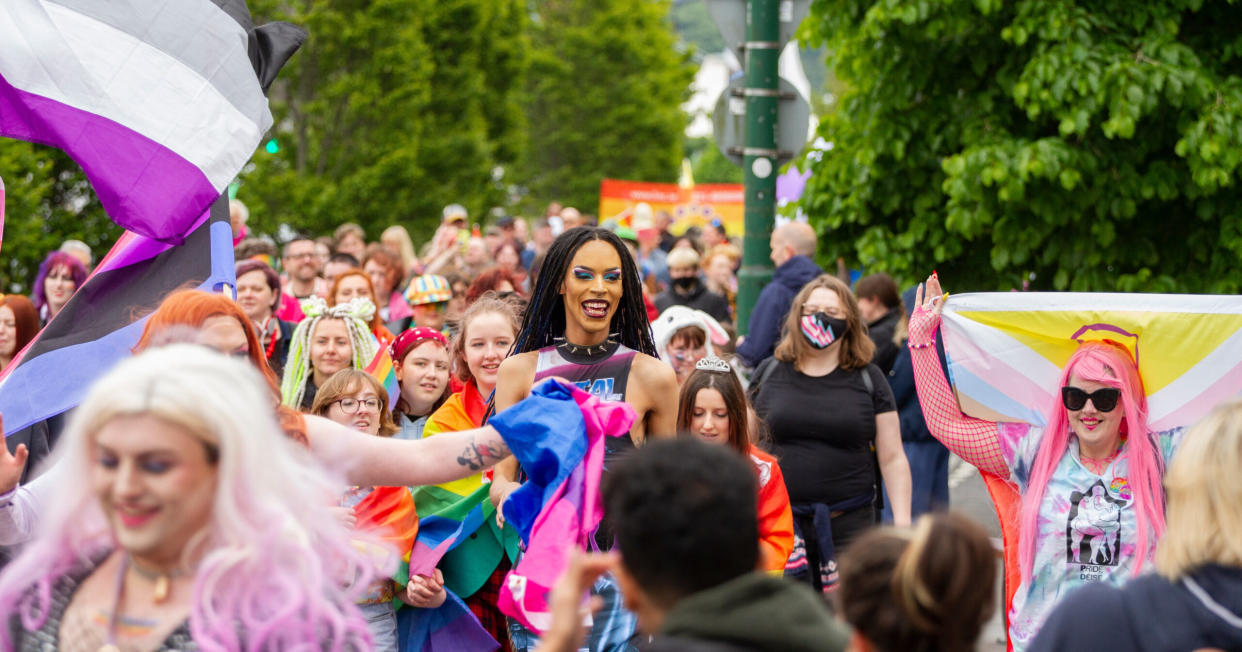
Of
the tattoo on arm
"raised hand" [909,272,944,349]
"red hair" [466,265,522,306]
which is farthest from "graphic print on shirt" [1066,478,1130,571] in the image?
"red hair" [466,265,522,306]

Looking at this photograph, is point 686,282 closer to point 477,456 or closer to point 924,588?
point 477,456

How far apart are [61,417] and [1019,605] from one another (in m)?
3.75

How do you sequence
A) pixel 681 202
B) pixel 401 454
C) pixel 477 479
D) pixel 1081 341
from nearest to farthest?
pixel 401 454 < pixel 1081 341 < pixel 477 479 < pixel 681 202

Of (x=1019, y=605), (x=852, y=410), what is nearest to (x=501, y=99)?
(x=852, y=410)

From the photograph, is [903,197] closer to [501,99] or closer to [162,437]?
[162,437]

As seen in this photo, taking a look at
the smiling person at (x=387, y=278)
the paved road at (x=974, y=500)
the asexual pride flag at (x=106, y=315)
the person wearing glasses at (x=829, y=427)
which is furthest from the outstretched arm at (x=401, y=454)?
the smiling person at (x=387, y=278)

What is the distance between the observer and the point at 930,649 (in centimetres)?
249

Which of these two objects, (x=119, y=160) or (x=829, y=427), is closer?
(x=119, y=160)

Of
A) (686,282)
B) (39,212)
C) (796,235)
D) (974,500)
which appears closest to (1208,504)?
(796,235)

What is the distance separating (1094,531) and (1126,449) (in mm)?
329

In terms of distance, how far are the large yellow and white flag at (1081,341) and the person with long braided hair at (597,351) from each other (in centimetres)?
125

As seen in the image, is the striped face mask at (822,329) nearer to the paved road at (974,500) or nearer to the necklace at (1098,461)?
the necklace at (1098,461)

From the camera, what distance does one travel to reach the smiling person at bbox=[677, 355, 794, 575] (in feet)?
17.0

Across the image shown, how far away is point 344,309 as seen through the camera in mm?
6598
